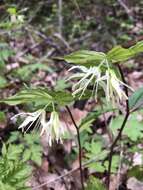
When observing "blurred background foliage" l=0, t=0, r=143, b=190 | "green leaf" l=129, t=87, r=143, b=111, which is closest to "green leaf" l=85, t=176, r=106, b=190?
"blurred background foliage" l=0, t=0, r=143, b=190

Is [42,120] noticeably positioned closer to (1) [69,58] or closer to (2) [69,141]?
(1) [69,58]

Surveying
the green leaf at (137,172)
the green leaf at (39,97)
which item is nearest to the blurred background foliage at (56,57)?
the green leaf at (137,172)

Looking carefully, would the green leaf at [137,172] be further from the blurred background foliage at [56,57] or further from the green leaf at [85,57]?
the green leaf at [85,57]

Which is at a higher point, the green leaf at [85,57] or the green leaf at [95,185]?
the green leaf at [85,57]

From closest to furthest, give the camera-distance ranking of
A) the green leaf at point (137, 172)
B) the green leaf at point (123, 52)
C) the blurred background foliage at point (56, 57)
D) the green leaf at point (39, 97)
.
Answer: the green leaf at point (123, 52), the green leaf at point (39, 97), the green leaf at point (137, 172), the blurred background foliage at point (56, 57)

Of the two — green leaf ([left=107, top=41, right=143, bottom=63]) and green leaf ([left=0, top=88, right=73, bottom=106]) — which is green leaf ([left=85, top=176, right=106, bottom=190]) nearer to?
green leaf ([left=0, top=88, right=73, bottom=106])

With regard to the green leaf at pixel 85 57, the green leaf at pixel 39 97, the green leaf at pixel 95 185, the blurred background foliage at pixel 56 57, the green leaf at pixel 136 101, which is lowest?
the blurred background foliage at pixel 56 57

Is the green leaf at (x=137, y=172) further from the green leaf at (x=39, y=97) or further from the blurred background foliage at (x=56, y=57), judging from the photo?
the green leaf at (x=39, y=97)

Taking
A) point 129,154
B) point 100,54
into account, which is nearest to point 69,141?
point 129,154

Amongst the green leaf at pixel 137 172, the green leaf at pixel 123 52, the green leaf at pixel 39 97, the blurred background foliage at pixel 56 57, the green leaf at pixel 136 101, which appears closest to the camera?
the green leaf at pixel 123 52

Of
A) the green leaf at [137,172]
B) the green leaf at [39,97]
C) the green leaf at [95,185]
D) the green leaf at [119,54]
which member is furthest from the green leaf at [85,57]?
the green leaf at [137,172]

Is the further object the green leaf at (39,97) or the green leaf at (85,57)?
the green leaf at (39,97)
